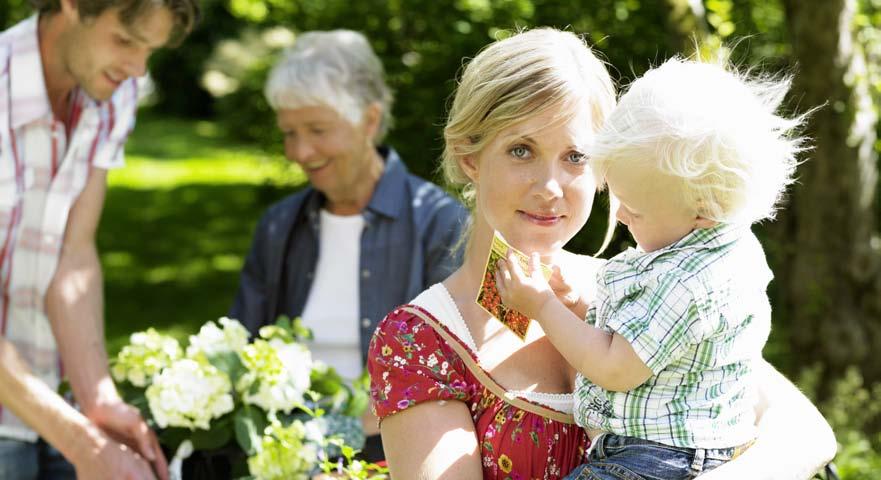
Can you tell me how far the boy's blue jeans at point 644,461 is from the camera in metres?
1.95

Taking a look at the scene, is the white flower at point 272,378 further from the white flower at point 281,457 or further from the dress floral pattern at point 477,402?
the dress floral pattern at point 477,402

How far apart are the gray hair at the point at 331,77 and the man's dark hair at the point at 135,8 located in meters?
0.54

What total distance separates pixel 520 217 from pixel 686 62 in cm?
44

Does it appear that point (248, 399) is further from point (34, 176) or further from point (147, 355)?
point (34, 176)

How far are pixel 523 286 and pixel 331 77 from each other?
2233 millimetres

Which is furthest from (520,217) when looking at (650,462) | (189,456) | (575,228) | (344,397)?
(189,456)

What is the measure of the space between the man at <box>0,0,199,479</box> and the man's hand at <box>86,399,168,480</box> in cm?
2

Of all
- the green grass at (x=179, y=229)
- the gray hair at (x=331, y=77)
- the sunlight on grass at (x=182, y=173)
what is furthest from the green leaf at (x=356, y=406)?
the sunlight on grass at (x=182, y=173)

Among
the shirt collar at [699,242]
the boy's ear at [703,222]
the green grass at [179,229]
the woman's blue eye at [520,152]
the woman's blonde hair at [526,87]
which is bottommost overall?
the green grass at [179,229]

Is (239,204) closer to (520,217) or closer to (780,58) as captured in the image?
(780,58)

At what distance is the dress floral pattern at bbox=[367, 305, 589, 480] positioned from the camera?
7.03ft

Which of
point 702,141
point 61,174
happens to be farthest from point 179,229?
point 702,141

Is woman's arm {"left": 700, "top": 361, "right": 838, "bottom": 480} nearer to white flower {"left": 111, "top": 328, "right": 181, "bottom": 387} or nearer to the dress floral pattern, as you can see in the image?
the dress floral pattern

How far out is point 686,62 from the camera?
2.04 m
